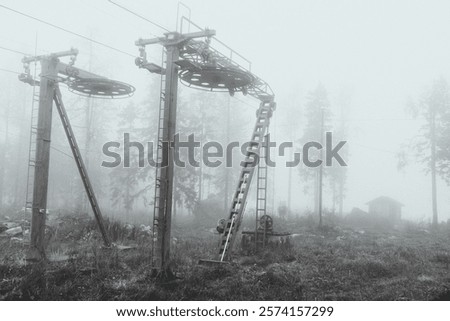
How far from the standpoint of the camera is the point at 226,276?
9.95 metres

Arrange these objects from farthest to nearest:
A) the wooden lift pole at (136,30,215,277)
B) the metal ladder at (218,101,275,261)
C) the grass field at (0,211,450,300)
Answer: the metal ladder at (218,101,275,261) → the wooden lift pole at (136,30,215,277) → the grass field at (0,211,450,300)

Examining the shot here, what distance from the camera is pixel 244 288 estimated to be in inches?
344

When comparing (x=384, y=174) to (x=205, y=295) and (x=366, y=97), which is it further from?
(x=205, y=295)

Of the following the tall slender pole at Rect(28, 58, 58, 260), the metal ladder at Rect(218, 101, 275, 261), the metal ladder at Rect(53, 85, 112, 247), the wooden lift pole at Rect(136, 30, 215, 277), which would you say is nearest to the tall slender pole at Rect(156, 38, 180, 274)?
the wooden lift pole at Rect(136, 30, 215, 277)

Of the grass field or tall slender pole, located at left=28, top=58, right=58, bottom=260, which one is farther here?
tall slender pole, located at left=28, top=58, right=58, bottom=260

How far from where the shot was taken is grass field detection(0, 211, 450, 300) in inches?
324

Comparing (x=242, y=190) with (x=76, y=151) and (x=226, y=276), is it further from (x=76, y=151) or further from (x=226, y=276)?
(x=76, y=151)

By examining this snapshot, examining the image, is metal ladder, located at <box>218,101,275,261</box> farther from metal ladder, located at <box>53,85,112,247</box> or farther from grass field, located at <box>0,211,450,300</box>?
metal ladder, located at <box>53,85,112,247</box>

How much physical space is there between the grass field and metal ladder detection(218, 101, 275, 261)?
0.63 metres

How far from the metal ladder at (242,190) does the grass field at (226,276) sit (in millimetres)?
627

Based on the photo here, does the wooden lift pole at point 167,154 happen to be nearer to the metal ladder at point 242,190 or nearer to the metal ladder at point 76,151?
the metal ladder at point 242,190

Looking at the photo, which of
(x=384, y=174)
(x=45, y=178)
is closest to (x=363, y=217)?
(x=45, y=178)

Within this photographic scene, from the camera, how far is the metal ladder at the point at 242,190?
12.4 meters

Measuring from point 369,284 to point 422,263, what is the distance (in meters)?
3.66
